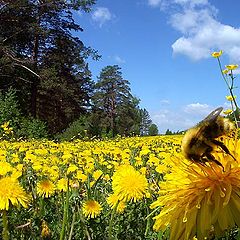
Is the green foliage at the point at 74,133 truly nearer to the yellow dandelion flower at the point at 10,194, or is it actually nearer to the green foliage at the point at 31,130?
the green foliage at the point at 31,130

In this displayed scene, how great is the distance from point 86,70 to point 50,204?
36647mm

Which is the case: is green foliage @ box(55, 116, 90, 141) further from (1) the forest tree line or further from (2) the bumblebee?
(2) the bumblebee

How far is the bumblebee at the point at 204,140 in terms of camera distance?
1268 mm

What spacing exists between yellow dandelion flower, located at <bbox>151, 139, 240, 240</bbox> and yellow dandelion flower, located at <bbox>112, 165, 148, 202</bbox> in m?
0.79

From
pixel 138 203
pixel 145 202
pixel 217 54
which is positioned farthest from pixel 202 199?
pixel 217 54

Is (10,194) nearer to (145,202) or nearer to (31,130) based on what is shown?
(145,202)

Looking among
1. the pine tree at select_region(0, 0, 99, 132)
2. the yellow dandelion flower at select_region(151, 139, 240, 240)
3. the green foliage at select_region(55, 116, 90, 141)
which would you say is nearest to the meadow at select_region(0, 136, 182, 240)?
the yellow dandelion flower at select_region(151, 139, 240, 240)

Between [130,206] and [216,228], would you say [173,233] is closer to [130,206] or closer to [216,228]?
[216,228]

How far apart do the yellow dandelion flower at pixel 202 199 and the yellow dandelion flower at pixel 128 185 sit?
79 centimetres

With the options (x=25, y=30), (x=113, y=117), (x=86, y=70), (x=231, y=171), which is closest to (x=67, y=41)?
(x=25, y=30)

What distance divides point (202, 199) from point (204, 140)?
0.17m

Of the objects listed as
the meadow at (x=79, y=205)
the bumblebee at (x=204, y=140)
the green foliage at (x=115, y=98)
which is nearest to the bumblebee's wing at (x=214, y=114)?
the bumblebee at (x=204, y=140)

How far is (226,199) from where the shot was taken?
3.63 ft

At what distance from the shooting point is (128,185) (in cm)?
217
